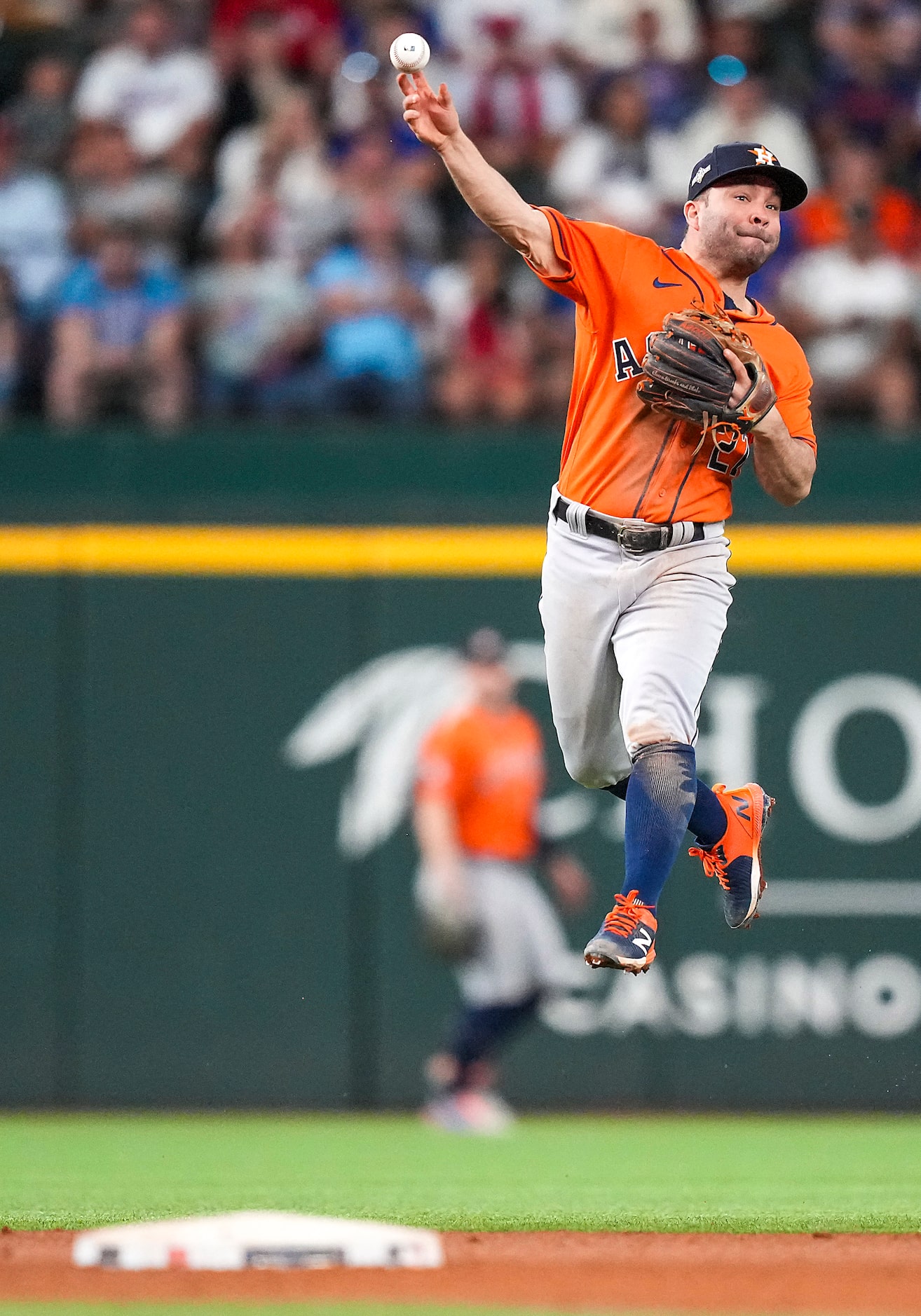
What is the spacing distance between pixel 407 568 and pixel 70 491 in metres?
1.69

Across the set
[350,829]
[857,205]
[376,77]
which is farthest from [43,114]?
[857,205]

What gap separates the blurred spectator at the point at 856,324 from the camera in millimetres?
9648

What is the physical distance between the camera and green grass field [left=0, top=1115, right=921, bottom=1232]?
6176 mm

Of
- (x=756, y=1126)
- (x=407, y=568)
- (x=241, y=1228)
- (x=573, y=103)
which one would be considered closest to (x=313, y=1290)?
(x=241, y=1228)

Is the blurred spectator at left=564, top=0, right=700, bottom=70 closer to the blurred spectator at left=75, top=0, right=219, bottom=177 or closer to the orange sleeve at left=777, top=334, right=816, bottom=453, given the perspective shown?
the blurred spectator at left=75, top=0, right=219, bottom=177

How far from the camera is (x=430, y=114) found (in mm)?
4852

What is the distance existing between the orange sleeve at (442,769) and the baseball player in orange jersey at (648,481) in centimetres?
399

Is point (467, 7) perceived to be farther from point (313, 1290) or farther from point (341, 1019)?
point (313, 1290)

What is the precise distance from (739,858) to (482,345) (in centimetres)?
498

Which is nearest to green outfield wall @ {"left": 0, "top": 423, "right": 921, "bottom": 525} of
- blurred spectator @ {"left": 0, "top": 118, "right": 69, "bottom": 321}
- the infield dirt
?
blurred spectator @ {"left": 0, "top": 118, "right": 69, "bottom": 321}

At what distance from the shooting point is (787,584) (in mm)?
9945

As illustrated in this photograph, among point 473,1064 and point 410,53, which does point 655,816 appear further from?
point 473,1064

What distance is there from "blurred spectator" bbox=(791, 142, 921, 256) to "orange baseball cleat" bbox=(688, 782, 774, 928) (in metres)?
5.15

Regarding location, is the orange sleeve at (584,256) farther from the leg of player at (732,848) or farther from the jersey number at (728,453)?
the leg of player at (732,848)
